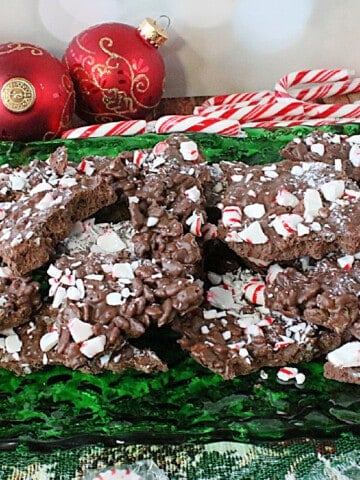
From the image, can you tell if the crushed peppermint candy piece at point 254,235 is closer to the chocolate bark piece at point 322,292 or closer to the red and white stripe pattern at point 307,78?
the chocolate bark piece at point 322,292

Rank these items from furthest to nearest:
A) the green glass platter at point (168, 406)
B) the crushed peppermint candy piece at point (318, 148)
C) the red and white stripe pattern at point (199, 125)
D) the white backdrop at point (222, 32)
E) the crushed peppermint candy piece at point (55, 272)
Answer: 1. the white backdrop at point (222, 32)
2. the red and white stripe pattern at point (199, 125)
3. the crushed peppermint candy piece at point (318, 148)
4. the crushed peppermint candy piece at point (55, 272)
5. the green glass platter at point (168, 406)

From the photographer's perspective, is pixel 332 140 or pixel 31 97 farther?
pixel 31 97

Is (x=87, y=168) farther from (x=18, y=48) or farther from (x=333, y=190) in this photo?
(x=18, y=48)

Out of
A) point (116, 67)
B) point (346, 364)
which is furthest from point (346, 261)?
point (116, 67)

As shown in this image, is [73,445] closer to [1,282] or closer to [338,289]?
[1,282]

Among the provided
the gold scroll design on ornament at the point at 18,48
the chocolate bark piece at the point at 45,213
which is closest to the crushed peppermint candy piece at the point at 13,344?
the chocolate bark piece at the point at 45,213

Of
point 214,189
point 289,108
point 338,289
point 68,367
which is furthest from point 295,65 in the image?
point 68,367
